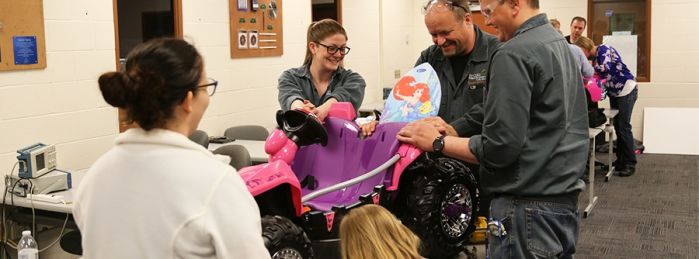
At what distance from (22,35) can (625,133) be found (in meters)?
6.21

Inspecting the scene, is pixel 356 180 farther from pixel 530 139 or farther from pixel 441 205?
pixel 530 139

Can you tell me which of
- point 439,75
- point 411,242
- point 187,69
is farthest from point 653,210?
point 187,69

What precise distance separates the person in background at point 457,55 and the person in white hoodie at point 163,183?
1.96m

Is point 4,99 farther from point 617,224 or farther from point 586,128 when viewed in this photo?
point 617,224

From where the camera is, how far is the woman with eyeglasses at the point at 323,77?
11.9 ft

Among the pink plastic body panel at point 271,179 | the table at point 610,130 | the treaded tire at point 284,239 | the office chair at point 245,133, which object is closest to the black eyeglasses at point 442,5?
the pink plastic body panel at point 271,179

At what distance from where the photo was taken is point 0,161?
416 cm

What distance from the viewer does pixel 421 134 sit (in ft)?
8.86

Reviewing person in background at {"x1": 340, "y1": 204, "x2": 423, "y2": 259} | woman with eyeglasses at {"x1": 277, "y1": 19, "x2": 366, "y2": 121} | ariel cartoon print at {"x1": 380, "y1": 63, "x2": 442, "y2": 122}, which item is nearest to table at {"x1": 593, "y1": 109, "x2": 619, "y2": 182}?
woman with eyeglasses at {"x1": 277, "y1": 19, "x2": 366, "y2": 121}

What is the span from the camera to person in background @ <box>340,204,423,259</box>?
193cm

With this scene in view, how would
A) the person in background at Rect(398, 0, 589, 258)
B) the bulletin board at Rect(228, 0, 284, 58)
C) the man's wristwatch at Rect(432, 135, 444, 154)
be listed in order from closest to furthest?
1. the person in background at Rect(398, 0, 589, 258)
2. the man's wristwatch at Rect(432, 135, 444, 154)
3. the bulletin board at Rect(228, 0, 284, 58)

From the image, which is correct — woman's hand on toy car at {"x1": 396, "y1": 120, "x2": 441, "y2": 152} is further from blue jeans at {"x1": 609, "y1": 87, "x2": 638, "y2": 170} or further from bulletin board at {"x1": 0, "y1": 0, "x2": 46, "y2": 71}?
blue jeans at {"x1": 609, "y1": 87, "x2": 638, "y2": 170}

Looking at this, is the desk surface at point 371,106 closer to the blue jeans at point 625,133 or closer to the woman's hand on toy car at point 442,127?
the blue jeans at point 625,133

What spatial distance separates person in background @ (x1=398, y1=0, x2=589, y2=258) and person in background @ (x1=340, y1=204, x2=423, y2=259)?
0.42 meters
